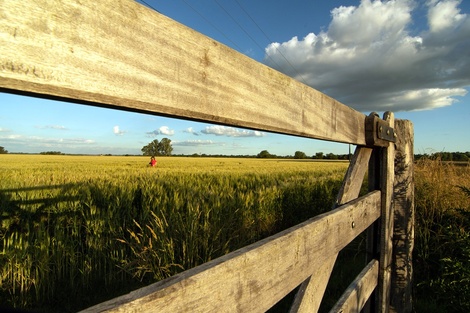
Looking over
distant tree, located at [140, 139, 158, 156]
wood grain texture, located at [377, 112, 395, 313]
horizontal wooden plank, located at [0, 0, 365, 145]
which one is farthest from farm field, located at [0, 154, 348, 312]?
distant tree, located at [140, 139, 158, 156]

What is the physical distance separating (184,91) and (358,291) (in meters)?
1.60

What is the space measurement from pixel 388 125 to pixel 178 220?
2.91 meters

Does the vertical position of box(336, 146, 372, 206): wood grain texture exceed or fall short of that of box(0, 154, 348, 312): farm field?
it exceeds it

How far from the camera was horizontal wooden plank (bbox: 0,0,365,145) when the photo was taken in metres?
0.46

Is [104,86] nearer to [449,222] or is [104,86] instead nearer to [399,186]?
[399,186]

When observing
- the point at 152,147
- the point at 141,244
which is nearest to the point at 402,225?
the point at 141,244

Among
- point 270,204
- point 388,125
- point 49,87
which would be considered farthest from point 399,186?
point 270,204

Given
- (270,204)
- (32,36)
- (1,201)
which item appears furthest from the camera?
(270,204)

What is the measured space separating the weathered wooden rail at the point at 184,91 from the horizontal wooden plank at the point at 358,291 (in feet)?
0.12

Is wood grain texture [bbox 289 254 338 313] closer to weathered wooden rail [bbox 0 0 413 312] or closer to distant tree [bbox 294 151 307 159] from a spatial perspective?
weathered wooden rail [bbox 0 0 413 312]

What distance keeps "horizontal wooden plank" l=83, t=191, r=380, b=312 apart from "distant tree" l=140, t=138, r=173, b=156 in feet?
221

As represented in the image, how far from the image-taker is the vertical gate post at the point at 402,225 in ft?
8.20

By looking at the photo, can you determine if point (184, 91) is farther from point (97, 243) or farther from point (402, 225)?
point (97, 243)

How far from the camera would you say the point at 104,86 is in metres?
0.56
